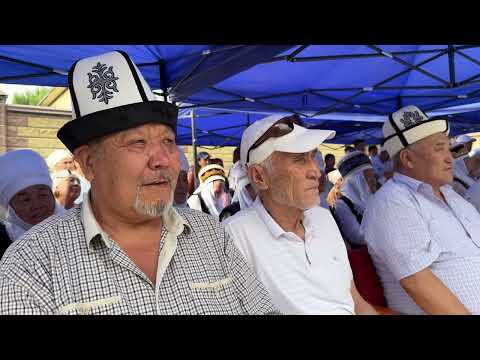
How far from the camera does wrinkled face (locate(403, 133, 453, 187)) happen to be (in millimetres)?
3150

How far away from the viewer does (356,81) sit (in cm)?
684

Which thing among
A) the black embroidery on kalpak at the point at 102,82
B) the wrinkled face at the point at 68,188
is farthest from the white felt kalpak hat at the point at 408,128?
the wrinkled face at the point at 68,188

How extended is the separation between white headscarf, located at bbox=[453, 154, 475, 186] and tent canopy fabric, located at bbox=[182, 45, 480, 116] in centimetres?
97

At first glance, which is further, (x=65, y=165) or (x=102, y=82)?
(x=65, y=165)

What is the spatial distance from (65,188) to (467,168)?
4.28 m

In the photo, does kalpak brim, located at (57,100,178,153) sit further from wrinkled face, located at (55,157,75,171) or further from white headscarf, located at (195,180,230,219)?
white headscarf, located at (195,180,230,219)

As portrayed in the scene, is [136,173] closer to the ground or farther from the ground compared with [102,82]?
closer to the ground

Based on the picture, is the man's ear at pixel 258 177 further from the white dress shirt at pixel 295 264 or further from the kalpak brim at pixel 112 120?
the kalpak brim at pixel 112 120

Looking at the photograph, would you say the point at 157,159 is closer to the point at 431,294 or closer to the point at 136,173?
the point at 136,173

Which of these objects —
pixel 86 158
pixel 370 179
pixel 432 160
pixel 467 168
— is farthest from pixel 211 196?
pixel 86 158

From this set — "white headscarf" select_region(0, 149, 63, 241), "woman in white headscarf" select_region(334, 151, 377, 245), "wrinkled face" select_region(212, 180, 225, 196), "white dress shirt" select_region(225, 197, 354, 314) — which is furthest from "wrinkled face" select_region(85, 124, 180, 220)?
"wrinkled face" select_region(212, 180, 225, 196)
